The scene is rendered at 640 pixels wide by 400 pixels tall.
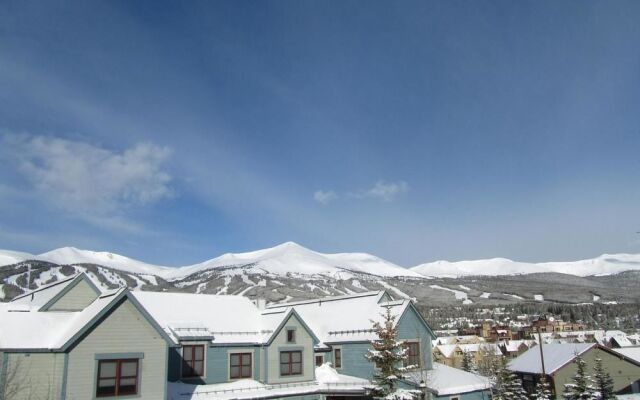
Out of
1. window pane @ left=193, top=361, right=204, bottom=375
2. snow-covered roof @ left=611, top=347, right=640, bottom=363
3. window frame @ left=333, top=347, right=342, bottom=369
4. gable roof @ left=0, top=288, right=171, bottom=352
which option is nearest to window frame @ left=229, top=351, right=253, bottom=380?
window pane @ left=193, top=361, right=204, bottom=375

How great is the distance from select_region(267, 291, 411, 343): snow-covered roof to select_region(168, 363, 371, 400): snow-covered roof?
121 inches

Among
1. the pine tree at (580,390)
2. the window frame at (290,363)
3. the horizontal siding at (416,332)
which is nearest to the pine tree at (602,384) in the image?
the pine tree at (580,390)

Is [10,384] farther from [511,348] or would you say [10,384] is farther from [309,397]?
[511,348]

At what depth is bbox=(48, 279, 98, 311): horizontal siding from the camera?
24.9m

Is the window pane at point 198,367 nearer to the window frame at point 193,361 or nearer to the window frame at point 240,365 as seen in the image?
the window frame at point 193,361

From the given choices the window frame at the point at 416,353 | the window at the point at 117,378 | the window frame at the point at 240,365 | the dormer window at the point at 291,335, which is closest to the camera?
the window at the point at 117,378

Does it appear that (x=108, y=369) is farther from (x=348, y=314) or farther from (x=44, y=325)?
(x=348, y=314)

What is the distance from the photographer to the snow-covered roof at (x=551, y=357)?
43.8m

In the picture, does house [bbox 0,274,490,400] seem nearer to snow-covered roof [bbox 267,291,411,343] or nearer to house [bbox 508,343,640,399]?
snow-covered roof [bbox 267,291,411,343]

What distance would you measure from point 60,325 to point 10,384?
3267 mm

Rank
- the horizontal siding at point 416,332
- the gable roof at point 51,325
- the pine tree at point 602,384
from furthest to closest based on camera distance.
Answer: the pine tree at point 602,384 → the horizontal siding at point 416,332 → the gable roof at point 51,325

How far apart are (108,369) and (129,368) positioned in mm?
896

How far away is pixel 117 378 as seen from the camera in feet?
73.4

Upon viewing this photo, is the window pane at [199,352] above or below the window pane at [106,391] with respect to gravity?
above
